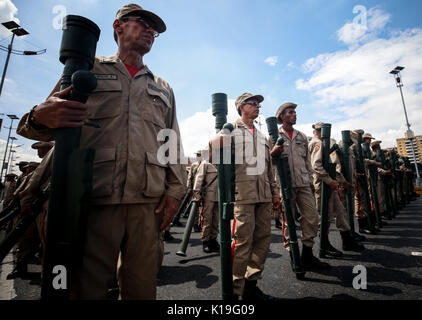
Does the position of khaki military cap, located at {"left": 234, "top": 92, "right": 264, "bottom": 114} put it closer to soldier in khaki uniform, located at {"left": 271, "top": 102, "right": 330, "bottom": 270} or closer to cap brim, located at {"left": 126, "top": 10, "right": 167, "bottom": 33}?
soldier in khaki uniform, located at {"left": 271, "top": 102, "right": 330, "bottom": 270}

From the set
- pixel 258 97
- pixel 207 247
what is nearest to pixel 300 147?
pixel 258 97

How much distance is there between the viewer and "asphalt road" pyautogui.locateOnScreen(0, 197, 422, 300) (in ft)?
8.67

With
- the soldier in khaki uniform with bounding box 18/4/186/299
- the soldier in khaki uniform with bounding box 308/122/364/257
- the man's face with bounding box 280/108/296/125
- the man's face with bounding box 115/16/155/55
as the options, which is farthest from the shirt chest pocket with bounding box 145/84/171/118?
the soldier in khaki uniform with bounding box 308/122/364/257

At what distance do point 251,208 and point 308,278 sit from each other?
1442 millimetres

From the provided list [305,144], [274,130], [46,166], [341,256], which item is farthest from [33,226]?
[341,256]

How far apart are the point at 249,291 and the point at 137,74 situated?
2.60 m

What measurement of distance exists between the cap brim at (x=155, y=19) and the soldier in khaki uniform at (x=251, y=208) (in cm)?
124

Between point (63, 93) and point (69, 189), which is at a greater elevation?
point (63, 93)

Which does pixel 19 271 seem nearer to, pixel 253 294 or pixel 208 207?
pixel 208 207

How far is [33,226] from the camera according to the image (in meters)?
4.09

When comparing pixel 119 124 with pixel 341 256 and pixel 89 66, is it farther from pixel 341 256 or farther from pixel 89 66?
pixel 341 256

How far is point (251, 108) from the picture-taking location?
10.8ft

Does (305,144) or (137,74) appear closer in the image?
(137,74)

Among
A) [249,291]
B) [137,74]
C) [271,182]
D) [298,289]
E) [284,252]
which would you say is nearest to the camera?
[137,74]
